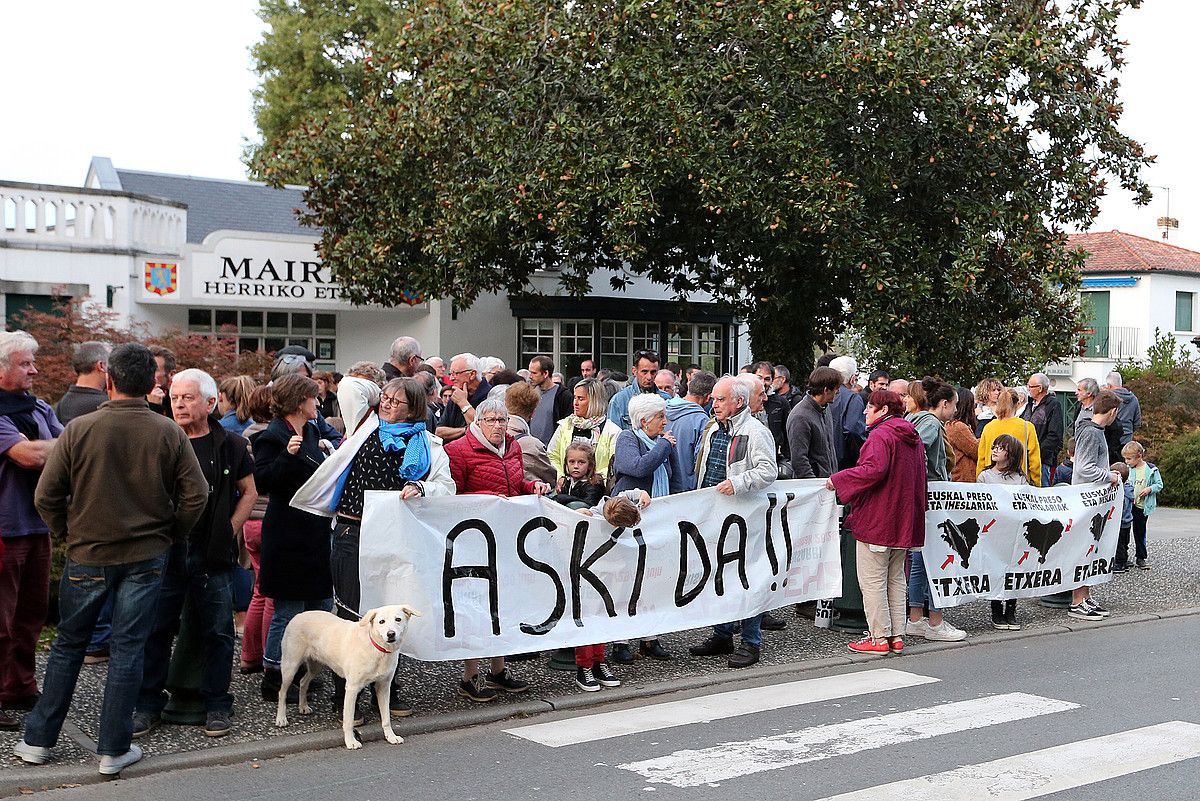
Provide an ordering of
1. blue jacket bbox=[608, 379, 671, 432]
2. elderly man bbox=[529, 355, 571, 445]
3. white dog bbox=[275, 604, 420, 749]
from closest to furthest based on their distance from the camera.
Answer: white dog bbox=[275, 604, 420, 749]
blue jacket bbox=[608, 379, 671, 432]
elderly man bbox=[529, 355, 571, 445]

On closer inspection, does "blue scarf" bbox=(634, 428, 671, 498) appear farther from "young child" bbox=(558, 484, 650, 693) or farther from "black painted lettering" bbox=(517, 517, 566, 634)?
"black painted lettering" bbox=(517, 517, 566, 634)

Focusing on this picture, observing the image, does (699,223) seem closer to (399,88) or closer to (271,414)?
(399,88)

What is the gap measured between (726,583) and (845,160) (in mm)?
11861

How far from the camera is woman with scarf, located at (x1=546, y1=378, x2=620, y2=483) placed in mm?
9188

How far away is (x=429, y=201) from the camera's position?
2047 centimetres

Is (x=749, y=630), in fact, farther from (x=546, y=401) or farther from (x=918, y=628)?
(x=546, y=401)

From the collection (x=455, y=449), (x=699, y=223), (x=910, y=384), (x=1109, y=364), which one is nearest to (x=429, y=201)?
(x=699, y=223)

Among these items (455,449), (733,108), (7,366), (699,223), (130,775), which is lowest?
(130,775)

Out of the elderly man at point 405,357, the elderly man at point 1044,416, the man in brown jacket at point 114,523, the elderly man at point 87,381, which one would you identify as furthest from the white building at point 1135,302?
the man in brown jacket at point 114,523

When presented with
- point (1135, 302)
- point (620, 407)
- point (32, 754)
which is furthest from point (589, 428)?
point (1135, 302)

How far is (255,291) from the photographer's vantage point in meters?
23.1

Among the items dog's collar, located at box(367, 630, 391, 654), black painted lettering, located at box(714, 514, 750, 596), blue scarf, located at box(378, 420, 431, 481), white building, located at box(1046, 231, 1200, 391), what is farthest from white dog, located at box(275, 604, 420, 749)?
white building, located at box(1046, 231, 1200, 391)

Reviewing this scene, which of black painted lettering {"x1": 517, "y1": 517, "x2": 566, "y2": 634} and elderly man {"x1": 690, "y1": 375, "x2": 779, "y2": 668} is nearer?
black painted lettering {"x1": 517, "y1": 517, "x2": 566, "y2": 634}

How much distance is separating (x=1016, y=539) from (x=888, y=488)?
210 centimetres
